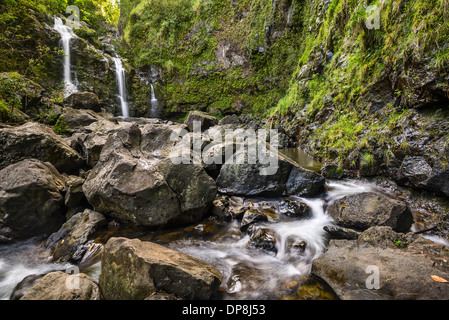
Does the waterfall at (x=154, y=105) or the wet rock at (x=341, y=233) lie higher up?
the waterfall at (x=154, y=105)

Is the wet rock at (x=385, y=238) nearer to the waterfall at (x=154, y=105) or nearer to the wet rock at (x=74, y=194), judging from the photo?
the wet rock at (x=74, y=194)

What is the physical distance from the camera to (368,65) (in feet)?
18.6

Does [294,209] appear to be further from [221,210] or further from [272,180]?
[221,210]

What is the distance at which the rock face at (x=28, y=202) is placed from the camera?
326 cm

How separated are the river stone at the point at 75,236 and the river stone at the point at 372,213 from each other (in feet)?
13.3

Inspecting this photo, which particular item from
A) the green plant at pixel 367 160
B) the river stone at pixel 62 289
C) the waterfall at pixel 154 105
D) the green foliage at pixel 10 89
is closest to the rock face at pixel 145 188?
the river stone at pixel 62 289

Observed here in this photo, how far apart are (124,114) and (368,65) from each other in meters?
17.2

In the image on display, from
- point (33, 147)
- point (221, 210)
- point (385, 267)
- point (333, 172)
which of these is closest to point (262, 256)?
point (221, 210)

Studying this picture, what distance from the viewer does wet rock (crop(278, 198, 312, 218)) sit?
12.6 ft

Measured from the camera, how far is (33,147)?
13.8 ft

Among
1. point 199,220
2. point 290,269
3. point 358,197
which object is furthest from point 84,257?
point 358,197

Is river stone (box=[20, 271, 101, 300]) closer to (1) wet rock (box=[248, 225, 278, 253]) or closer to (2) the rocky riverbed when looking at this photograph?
(2) the rocky riverbed

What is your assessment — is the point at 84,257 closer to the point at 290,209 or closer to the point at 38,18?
the point at 290,209

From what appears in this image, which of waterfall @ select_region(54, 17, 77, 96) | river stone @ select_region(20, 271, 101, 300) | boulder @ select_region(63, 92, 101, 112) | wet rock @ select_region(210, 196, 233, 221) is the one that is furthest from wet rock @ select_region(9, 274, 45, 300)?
waterfall @ select_region(54, 17, 77, 96)
